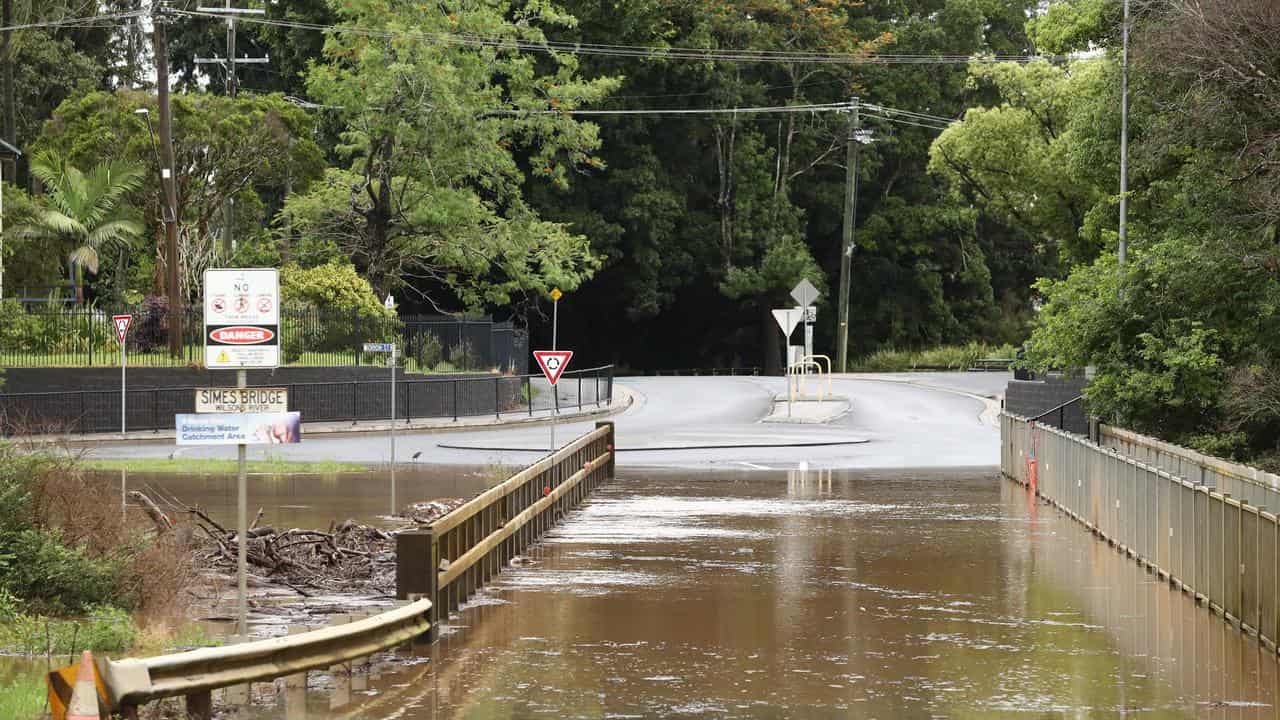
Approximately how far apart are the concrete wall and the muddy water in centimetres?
1441

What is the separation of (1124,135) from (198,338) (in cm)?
2639

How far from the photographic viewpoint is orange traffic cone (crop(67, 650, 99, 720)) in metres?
8.34

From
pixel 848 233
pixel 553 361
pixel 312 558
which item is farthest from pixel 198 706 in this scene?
pixel 848 233

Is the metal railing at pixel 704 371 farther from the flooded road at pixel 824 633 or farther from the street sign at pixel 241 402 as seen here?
the street sign at pixel 241 402

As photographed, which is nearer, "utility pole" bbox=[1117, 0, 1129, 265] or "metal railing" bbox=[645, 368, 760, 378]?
"utility pole" bbox=[1117, 0, 1129, 265]

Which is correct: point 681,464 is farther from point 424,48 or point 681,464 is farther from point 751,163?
point 751,163

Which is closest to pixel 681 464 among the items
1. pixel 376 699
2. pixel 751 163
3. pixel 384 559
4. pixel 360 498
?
pixel 360 498

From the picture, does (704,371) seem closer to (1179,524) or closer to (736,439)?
(736,439)

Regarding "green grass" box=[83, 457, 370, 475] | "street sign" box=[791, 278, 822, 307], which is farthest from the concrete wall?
"green grass" box=[83, 457, 370, 475]

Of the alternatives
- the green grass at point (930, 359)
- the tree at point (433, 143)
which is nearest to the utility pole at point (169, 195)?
the tree at point (433, 143)

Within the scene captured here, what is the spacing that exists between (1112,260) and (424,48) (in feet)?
82.9

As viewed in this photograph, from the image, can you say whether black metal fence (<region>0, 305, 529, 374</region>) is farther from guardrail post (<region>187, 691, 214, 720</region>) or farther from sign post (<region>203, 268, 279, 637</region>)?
guardrail post (<region>187, 691, 214, 720</region>)

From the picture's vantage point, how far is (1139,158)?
115 feet

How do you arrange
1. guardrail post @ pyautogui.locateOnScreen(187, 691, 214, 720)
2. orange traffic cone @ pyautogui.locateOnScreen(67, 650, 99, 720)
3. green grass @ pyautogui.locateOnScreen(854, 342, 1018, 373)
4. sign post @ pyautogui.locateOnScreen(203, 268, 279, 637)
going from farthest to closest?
green grass @ pyautogui.locateOnScreen(854, 342, 1018, 373) → sign post @ pyautogui.locateOnScreen(203, 268, 279, 637) → guardrail post @ pyautogui.locateOnScreen(187, 691, 214, 720) → orange traffic cone @ pyautogui.locateOnScreen(67, 650, 99, 720)
